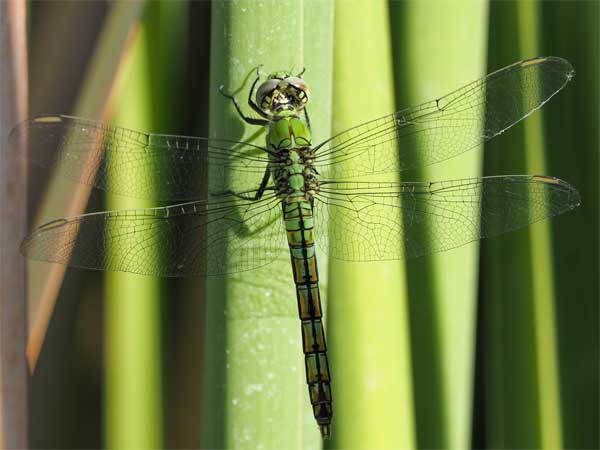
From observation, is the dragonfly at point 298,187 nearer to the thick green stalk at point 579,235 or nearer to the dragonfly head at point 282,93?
the dragonfly head at point 282,93

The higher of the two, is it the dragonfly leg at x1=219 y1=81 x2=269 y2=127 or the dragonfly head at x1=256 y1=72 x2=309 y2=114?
the dragonfly head at x1=256 y1=72 x2=309 y2=114

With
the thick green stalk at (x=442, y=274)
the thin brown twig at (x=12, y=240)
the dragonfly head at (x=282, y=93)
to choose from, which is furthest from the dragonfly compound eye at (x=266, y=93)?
the thin brown twig at (x=12, y=240)

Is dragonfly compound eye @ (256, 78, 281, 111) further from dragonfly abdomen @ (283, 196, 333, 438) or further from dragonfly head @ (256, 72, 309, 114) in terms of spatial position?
dragonfly abdomen @ (283, 196, 333, 438)

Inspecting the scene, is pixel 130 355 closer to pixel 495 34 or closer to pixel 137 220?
pixel 137 220

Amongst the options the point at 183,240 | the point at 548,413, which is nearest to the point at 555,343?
the point at 548,413

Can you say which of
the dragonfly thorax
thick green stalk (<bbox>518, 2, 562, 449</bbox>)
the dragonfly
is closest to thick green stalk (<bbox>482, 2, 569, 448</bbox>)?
thick green stalk (<bbox>518, 2, 562, 449</bbox>)

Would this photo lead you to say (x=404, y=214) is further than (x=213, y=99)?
Yes
